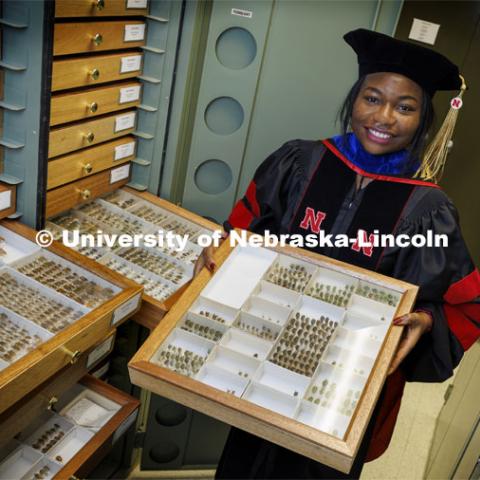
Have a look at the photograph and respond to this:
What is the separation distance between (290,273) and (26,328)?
850 millimetres

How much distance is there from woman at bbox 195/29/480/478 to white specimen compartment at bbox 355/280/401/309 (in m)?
0.08

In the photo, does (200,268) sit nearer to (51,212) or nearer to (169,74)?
(51,212)

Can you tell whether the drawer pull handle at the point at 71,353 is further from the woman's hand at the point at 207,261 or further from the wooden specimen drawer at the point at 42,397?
the woman's hand at the point at 207,261

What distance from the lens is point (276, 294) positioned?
2.06m

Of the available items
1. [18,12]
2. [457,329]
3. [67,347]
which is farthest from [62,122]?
[457,329]

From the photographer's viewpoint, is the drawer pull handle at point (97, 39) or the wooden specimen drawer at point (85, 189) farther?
the wooden specimen drawer at point (85, 189)

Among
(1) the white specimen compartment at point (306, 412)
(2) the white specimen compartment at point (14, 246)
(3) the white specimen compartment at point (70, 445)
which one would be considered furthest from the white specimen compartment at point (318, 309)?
(3) the white specimen compartment at point (70, 445)

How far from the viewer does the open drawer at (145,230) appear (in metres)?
2.27

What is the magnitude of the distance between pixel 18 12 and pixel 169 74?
0.82 m

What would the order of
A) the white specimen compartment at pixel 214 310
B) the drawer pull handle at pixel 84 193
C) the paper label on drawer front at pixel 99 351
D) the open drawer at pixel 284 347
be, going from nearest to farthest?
the open drawer at pixel 284 347 → the white specimen compartment at pixel 214 310 → the paper label on drawer front at pixel 99 351 → the drawer pull handle at pixel 84 193

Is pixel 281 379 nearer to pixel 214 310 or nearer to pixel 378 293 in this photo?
pixel 214 310

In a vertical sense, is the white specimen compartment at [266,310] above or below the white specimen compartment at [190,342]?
above

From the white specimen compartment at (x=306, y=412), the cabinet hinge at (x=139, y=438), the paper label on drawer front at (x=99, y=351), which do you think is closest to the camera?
the white specimen compartment at (x=306, y=412)

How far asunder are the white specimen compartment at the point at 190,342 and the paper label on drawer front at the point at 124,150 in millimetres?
1142
